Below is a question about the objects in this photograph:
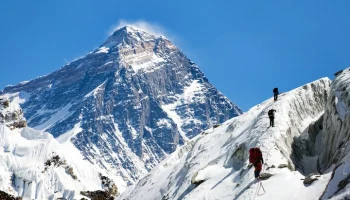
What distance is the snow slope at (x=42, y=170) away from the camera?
15900cm

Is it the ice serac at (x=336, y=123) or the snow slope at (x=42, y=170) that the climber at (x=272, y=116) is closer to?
the ice serac at (x=336, y=123)

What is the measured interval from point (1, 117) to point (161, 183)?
154 m

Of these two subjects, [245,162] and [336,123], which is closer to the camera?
[245,162]

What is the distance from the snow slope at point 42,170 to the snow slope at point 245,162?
96.0 meters

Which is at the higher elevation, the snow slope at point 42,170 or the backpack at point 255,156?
the snow slope at point 42,170

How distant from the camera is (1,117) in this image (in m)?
197

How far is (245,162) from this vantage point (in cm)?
4056

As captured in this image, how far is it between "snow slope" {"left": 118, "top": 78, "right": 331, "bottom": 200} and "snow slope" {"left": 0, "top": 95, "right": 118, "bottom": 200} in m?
96.0

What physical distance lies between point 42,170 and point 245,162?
135034mm

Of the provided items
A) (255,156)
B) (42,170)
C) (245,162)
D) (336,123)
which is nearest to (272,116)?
(336,123)

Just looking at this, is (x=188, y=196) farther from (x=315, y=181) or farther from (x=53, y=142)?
(x=53, y=142)

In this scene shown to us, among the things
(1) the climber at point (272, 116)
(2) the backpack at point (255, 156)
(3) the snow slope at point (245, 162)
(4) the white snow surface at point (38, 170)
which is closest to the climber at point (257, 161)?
(2) the backpack at point (255, 156)

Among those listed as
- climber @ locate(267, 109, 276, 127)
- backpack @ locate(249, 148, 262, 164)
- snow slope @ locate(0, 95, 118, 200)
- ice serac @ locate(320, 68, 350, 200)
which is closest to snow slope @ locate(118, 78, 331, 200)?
climber @ locate(267, 109, 276, 127)

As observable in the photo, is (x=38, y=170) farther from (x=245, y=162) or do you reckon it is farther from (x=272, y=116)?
(x=245, y=162)
